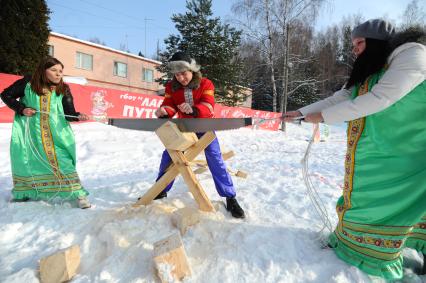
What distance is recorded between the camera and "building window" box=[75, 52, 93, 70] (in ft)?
68.4

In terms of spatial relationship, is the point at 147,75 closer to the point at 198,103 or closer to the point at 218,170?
the point at 198,103

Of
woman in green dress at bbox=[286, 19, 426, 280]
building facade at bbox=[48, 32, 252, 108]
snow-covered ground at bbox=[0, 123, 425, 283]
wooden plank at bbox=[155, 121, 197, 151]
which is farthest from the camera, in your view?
building facade at bbox=[48, 32, 252, 108]

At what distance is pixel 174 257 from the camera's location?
5.96ft

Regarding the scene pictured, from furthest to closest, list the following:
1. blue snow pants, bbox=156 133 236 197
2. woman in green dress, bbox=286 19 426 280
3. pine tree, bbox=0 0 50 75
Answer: pine tree, bbox=0 0 50 75 → blue snow pants, bbox=156 133 236 197 → woman in green dress, bbox=286 19 426 280

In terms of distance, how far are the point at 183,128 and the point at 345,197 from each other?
142 centimetres

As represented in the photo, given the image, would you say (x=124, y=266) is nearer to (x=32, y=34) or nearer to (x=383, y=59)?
(x=383, y=59)

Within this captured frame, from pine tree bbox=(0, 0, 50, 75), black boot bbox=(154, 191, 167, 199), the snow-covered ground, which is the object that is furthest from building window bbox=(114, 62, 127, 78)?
black boot bbox=(154, 191, 167, 199)

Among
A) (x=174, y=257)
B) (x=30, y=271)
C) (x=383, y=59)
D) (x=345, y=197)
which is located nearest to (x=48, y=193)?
(x=30, y=271)

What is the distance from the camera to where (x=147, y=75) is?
25.1 m

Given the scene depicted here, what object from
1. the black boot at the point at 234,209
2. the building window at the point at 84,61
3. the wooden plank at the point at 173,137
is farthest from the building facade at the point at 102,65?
the wooden plank at the point at 173,137

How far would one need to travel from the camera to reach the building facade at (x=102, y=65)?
19.8 m

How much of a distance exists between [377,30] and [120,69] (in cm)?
2362

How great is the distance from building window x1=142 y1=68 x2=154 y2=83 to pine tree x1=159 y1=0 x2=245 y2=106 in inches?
336

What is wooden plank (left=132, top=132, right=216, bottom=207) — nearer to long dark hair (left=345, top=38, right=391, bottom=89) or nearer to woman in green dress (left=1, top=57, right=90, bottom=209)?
woman in green dress (left=1, top=57, right=90, bottom=209)
